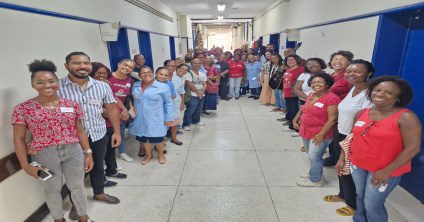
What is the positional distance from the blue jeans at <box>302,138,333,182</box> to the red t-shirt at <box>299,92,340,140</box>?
0.30 feet

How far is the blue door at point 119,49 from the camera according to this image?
417 cm

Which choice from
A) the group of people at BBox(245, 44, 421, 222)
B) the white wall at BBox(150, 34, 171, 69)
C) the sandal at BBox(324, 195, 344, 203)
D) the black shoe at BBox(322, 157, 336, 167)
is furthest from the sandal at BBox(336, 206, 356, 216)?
the white wall at BBox(150, 34, 171, 69)

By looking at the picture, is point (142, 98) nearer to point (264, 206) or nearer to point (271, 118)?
point (264, 206)

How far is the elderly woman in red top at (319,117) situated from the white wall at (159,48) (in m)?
5.02

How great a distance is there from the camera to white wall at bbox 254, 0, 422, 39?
9.81 feet

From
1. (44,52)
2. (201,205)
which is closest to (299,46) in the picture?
(201,205)

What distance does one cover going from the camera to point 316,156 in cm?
259

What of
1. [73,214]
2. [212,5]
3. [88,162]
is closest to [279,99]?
[88,162]

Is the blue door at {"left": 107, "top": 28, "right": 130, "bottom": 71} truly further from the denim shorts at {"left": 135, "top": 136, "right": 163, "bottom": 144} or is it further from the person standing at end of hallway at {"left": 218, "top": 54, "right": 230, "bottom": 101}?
the person standing at end of hallway at {"left": 218, "top": 54, "right": 230, "bottom": 101}

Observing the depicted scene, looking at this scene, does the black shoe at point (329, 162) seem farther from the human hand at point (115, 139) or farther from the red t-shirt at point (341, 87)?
the human hand at point (115, 139)

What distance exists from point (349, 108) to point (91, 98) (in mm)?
2431

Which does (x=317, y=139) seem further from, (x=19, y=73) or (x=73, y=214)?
(x=19, y=73)

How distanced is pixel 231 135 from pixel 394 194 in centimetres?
251

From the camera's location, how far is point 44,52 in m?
2.48
